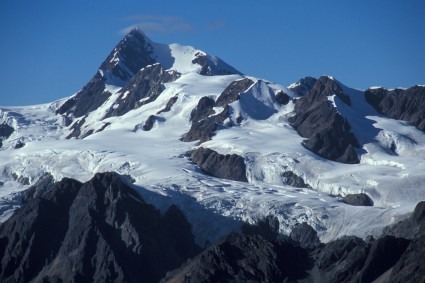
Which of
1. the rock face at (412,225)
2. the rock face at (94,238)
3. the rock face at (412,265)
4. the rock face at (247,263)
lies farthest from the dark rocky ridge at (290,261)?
the rock face at (94,238)

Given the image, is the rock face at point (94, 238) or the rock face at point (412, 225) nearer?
the rock face at point (412, 225)

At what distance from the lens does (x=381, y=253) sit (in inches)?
6201

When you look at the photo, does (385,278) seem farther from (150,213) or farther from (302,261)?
(150,213)

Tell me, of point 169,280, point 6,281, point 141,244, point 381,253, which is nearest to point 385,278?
point 381,253

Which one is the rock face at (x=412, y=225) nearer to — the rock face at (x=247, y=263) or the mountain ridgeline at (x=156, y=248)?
the mountain ridgeline at (x=156, y=248)

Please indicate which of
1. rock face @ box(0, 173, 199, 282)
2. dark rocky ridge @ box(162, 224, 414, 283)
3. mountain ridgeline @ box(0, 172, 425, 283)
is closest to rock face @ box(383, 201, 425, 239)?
→ mountain ridgeline @ box(0, 172, 425, 283)

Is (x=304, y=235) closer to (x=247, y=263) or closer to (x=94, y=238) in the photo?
(x=247, y=263)

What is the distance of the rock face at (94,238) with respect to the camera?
586ft

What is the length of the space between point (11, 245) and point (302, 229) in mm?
40727

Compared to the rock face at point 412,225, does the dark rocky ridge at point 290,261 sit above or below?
below

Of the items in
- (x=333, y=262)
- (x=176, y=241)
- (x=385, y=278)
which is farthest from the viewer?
(x=176, y=241)

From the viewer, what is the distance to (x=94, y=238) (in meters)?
185

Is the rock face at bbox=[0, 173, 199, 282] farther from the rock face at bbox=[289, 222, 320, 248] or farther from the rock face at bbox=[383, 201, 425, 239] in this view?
the rock face at bbox=[383, 201, 425, 239]

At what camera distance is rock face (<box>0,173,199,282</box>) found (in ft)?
586
